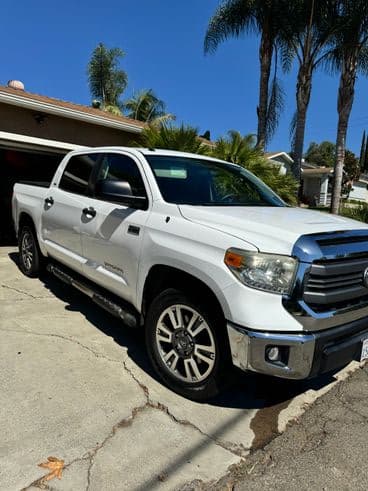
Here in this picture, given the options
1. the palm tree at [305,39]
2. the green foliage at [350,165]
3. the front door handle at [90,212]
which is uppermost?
the palm tree at [305,39]


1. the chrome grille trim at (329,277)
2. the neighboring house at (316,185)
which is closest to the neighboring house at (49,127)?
the chrome grille trim at (329,277)

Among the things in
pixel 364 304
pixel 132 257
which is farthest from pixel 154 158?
pixel 364 304

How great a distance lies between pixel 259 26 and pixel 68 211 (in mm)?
15011

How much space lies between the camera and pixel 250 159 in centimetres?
982

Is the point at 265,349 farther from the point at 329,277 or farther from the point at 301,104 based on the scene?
the point at 301,104

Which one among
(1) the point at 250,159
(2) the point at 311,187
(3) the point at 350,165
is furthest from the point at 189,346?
(3) the point at 350,165

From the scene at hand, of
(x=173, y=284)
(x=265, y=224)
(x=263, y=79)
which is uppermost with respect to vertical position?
(x=263, y=79)

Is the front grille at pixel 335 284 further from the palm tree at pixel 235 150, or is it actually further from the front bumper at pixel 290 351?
the palm tree at pixel 235 150

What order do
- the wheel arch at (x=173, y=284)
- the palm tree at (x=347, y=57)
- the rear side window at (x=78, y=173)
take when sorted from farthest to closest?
the palm tree at (x=347, y=57) < the rear side window at (x=78, y=173) < the wheel arch at (x=173, y=284)

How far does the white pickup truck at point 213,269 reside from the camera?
8.45 feet

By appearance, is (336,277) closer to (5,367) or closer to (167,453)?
(167,453)

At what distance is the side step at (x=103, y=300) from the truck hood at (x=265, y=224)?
1.12 meters

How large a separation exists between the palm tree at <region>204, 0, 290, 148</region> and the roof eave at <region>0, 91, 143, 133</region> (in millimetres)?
6771

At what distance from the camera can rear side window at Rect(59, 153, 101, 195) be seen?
4609mm
